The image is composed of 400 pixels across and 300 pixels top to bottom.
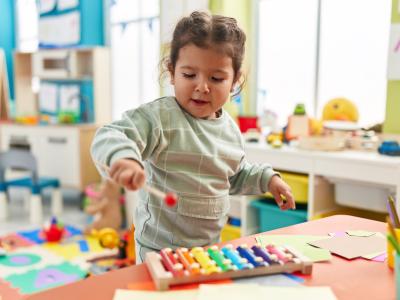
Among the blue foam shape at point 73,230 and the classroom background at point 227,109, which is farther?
the blue foam shape at point 73,230

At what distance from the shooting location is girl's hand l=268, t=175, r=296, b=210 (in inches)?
41.4

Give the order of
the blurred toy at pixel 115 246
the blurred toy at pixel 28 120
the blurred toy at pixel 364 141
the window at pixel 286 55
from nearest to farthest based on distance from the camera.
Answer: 1. the blurred toy at pixel 364 141
2. the blurred toy at pixel 115 246
3. the window at pixel 286 55
4. the blurred toy at pixel 28 120

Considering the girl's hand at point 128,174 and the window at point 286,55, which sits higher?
the window at point 286,55

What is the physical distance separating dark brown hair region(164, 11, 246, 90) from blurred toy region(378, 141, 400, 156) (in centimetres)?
125

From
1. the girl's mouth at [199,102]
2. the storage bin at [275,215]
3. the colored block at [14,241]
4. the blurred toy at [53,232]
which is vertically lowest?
the colored block at [14,241]

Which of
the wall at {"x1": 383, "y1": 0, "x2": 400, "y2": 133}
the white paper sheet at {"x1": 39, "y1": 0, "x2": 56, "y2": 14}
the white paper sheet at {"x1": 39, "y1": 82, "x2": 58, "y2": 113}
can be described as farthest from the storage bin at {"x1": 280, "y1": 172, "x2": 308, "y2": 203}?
the white paper sheet at {"x1": 39, "y1": 0, "x2": 56, "y2": 14}

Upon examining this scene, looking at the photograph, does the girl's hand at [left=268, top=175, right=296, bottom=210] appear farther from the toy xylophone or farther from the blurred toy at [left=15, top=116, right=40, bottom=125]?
the blurred toy at [left=15, top=116, right=40, bottom=125]

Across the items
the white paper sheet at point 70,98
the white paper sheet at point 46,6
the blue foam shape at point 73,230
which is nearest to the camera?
the blue foam shape at point 73,230

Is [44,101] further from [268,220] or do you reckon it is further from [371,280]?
A: [371,280]

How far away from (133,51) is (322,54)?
69.2 inches

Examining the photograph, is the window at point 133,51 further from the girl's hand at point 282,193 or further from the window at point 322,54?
the girl's hand at point 282,193

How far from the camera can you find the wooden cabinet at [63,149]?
3.72 m

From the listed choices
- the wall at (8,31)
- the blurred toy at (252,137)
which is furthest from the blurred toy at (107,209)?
the wall at (8,31)

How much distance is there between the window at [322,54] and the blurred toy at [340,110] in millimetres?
126
